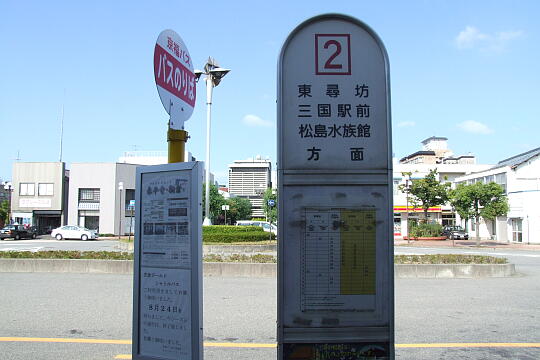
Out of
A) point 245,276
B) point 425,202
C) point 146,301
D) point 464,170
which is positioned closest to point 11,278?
point 245,276

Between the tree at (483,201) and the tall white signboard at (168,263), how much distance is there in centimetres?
3599

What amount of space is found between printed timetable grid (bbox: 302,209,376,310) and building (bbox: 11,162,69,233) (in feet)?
175

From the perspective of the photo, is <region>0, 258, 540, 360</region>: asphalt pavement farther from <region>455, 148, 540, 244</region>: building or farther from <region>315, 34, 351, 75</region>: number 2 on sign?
<region>455, 148, 540, 244</region>: building

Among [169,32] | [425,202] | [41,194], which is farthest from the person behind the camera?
[41,194]

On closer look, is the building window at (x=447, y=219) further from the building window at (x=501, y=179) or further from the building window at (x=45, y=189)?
the building window at (x=45, y=189)

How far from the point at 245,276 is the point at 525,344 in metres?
7.88

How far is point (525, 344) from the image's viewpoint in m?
6.10

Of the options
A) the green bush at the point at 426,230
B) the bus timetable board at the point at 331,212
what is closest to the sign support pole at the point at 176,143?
the bus timetable board at the point at 331,212

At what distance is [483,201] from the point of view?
119 feet

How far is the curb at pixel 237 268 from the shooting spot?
1287 cm

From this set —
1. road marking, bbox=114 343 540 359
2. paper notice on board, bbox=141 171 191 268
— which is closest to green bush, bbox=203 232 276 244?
road marking, bbox=114 343 540 359

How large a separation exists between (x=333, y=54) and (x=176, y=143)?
164cm

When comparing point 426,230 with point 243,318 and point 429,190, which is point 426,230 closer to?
point 429,190

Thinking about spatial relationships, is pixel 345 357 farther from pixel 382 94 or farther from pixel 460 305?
pixel 460 305
